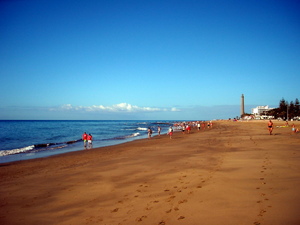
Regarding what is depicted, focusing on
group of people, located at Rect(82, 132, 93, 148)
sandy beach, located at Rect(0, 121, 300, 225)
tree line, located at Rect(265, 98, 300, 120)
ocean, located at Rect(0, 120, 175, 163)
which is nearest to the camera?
sandy beach, located at Rect(0, 121, 300, 225)

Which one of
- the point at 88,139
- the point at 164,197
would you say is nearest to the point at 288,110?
the point at 88,139

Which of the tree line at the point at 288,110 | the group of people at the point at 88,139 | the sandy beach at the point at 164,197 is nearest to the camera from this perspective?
the sandy beach at the point at 164,197

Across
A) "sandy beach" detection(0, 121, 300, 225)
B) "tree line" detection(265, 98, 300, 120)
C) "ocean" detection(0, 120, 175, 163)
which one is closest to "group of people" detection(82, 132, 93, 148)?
"ocean" detection(0, 120, 175, 163)

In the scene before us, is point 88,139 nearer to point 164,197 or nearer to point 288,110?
point 164,197

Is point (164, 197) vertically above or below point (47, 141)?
above

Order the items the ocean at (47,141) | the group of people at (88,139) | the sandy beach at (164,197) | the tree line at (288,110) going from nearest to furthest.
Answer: the sandy beach at (164,197), the ocean at (47,141), the group of people at (88,139), the tree line at (288,110)

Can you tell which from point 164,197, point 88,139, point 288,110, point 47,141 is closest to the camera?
point 164,197

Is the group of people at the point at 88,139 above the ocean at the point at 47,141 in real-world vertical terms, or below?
above

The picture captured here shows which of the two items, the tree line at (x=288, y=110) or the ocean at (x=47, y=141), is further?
the tree line at (x=288, y=110)

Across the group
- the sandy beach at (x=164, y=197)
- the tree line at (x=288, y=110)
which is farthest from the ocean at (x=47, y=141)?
the tree line at (x=288, y=110)

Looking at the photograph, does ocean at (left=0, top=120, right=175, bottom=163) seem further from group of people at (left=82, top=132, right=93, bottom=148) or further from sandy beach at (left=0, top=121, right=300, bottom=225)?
sandy beach at (left=0, top=121, right=300, bottom=225)

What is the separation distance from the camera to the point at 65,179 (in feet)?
29.0

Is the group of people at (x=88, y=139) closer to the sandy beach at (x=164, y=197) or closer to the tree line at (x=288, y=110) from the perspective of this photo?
the sandy beach at (x=164, y=197)

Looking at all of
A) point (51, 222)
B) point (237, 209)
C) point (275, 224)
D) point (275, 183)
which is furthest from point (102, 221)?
point (275, 183)
